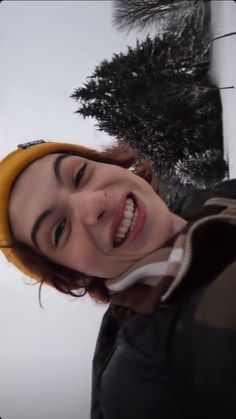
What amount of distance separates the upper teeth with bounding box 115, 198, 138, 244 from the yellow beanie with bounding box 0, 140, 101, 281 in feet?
0.26

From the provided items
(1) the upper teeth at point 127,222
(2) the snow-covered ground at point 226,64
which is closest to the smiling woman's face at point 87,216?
(1) the upper teeth at point 127,222

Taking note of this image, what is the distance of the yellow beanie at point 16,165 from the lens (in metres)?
0.54

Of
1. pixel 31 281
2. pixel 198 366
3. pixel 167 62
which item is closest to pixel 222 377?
pixel 198 366

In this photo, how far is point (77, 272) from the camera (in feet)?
1.82

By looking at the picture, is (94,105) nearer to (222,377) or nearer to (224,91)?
(224,91)

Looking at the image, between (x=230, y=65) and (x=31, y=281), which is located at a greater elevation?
(x=230, y=65)

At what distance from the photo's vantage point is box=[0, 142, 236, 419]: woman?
0.49m

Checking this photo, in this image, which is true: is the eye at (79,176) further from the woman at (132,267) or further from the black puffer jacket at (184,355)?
the black puffer jacket at (184,355)

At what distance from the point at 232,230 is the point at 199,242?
0.04 m

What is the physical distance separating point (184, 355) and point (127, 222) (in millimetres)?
156

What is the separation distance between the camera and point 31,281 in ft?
1.92

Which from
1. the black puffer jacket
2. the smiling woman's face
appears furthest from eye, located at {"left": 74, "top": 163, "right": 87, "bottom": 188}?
the black puffer jacket

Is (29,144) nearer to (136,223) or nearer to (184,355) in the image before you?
(136,223)

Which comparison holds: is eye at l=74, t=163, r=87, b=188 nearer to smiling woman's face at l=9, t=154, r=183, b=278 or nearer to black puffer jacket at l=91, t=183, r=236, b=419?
smiling woman's face at l=9, t=154, r=183, b=278
